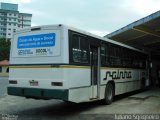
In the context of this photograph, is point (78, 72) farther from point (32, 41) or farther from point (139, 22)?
point (139, 22)

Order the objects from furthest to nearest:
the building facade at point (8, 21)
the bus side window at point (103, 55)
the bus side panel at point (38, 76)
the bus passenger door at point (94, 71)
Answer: the building facade at point (8, 21), the bus side window at point (103, 55), the bus passenger door at point (94, 71), the bus side panel at point (38, 76)

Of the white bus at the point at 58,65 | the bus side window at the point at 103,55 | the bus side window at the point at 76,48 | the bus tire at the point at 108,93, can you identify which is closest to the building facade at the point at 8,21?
the bus tire at the point at 108,93

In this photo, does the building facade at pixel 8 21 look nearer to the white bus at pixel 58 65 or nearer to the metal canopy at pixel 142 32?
the metal canopy at pixel 142 32

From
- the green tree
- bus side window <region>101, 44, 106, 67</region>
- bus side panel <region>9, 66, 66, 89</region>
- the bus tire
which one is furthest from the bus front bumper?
the green tree

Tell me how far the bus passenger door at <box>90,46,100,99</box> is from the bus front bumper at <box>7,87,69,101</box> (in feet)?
7.53

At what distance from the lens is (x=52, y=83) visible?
1130 centimetres

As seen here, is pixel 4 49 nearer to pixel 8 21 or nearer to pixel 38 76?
pixel 8 21

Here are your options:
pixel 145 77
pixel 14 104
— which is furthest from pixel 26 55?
pixel 145 77

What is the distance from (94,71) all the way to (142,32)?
819 cm

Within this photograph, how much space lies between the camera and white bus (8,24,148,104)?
11266mm

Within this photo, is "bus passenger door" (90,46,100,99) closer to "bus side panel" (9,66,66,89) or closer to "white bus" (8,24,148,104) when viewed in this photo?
"white bus" (8,24,148,104)

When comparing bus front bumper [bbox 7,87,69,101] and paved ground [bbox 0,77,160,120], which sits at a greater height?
bus front bumper [bbox 7,87,69,101]

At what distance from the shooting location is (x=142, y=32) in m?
20.5

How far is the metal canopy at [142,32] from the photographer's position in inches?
677
